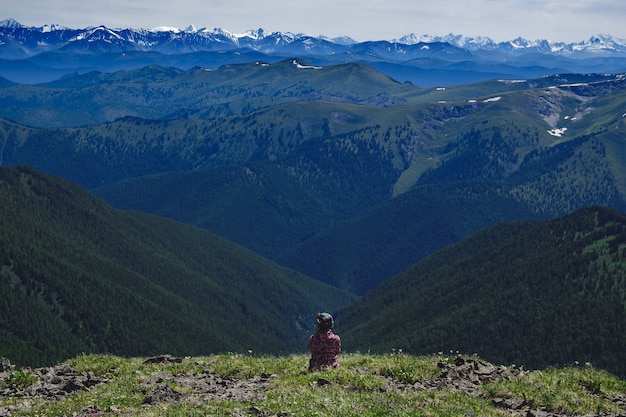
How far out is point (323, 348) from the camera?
138ft

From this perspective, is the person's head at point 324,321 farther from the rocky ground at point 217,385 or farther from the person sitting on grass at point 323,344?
the rocky ground at point 217,385

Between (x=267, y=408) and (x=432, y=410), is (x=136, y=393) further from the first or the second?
(x=432, y=410)

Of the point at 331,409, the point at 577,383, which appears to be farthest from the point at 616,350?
the point at 331,409

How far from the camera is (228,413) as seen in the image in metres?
32.9

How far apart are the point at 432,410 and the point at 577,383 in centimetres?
1124

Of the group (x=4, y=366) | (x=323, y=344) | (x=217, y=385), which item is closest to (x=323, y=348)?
(x=323, y=344)

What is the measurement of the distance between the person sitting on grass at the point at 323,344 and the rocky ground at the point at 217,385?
277cm

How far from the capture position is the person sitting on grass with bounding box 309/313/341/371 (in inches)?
1642

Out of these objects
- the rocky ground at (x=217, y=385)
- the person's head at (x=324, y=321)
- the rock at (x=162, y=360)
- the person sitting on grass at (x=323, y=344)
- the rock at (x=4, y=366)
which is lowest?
the rock at (x=4, y=366)

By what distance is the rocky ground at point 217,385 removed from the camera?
3622 centimetres

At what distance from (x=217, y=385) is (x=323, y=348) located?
7.14 m

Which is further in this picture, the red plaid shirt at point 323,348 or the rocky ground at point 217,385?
the red plaid shirt at point 323,348

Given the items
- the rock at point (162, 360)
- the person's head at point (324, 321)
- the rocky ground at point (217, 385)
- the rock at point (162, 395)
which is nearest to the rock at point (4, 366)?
the rocky ground at point (217, 385)

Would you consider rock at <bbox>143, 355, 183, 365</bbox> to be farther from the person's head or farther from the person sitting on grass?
the person's head
